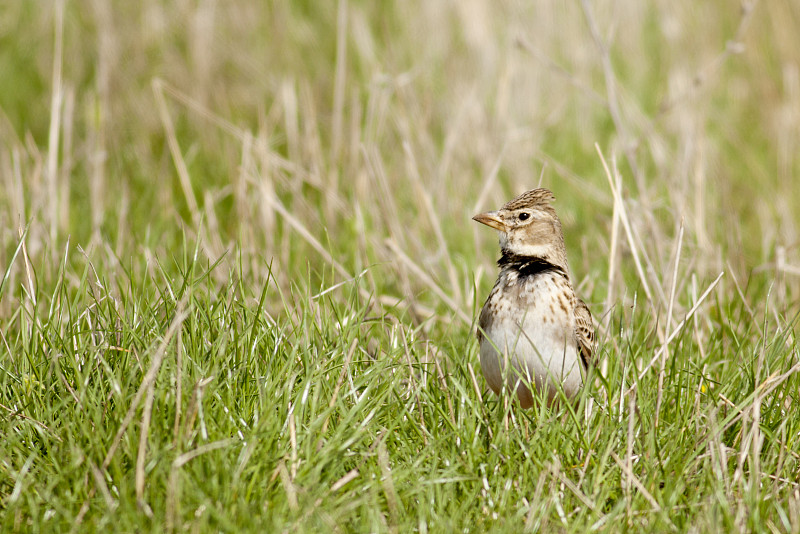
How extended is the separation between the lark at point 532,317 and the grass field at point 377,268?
144mm

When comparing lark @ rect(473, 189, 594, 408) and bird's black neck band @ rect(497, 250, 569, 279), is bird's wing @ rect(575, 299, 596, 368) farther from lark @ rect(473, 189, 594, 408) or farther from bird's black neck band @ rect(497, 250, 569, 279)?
bird's black neck band @ rect(497, 250, 569, 279)

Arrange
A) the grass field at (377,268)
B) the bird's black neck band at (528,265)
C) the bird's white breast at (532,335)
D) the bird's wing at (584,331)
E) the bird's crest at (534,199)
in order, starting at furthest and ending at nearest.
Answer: the bird's crest at (534,199), the bird's black neck band at (528,265), the bird's wing at (584,331), the bird's white breast at (532,335), the grass field at (377,268)

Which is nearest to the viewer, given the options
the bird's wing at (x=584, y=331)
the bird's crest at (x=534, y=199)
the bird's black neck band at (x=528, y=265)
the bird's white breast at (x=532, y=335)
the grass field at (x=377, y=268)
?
the grass field at (x=377, y=268)

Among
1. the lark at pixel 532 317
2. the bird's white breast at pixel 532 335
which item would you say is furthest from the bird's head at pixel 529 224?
the bird's white breast at pixel 532 335

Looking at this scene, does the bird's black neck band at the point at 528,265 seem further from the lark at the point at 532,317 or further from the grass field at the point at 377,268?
the grass field at the point at 377,268

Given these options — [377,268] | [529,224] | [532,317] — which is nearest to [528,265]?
[529,224]

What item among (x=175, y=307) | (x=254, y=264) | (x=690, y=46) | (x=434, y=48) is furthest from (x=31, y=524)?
(x=690, y=46)

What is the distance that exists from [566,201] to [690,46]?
339 centimetres

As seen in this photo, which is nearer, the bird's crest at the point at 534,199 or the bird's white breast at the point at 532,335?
the bird's white breast at the point at 532,335

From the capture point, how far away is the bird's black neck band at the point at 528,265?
4.61 meters

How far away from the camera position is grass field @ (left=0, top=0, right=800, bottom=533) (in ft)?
10.9

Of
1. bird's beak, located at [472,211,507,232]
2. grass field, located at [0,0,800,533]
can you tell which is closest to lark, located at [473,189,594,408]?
bird's beak, located at [472,211,507,232]

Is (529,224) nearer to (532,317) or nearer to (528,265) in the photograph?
(528,265)

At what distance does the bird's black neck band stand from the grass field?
22cm
